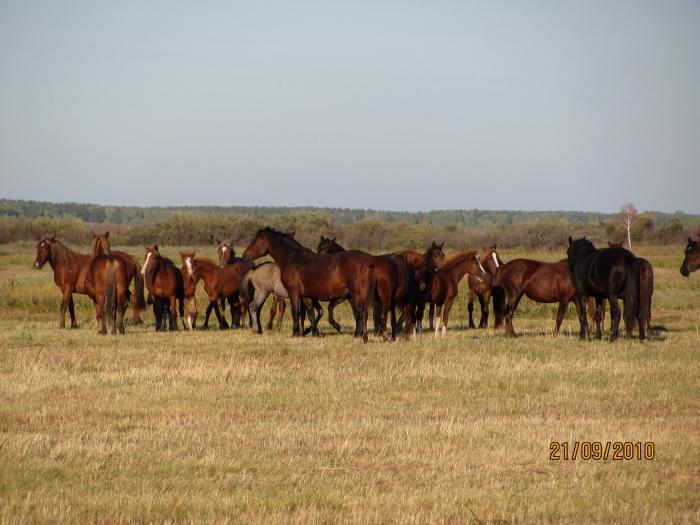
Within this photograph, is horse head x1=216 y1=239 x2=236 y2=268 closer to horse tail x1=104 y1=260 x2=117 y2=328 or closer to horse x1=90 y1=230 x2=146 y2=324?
horse x1=90 y1=230 x2=146 y2=324

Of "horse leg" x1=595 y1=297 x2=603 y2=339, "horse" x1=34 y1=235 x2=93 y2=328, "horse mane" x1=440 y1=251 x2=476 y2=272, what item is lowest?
"horse leg" x1=595 y1=297 x2=603 y2=339

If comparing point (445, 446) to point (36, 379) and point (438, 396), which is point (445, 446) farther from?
point (36, 379)

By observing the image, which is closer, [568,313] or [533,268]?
[533,268]

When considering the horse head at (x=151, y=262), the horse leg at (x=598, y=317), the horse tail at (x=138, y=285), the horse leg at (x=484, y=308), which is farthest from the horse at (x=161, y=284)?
the horse leg at (x=598, y=317)

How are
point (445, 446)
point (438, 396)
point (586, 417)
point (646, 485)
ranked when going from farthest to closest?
point (438, 396) → point (586, 417) → point (445, 446) → point (646, 485)

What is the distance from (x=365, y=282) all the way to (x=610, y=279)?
171 inches

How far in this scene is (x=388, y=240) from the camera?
7706 cm

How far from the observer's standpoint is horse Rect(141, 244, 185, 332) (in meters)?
22.6

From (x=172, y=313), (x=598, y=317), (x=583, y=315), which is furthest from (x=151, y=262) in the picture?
(x=598, y=317)

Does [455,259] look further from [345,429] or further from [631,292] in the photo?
[345,429]

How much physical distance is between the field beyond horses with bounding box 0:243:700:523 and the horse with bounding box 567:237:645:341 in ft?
1.84

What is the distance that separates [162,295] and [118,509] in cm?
1534

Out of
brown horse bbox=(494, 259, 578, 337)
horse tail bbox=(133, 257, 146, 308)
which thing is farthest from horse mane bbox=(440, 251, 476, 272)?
horse tail bbox=(133, 257, 146, 308)

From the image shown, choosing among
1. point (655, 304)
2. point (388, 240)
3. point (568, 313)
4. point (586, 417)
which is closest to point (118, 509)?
point (586, 417)
